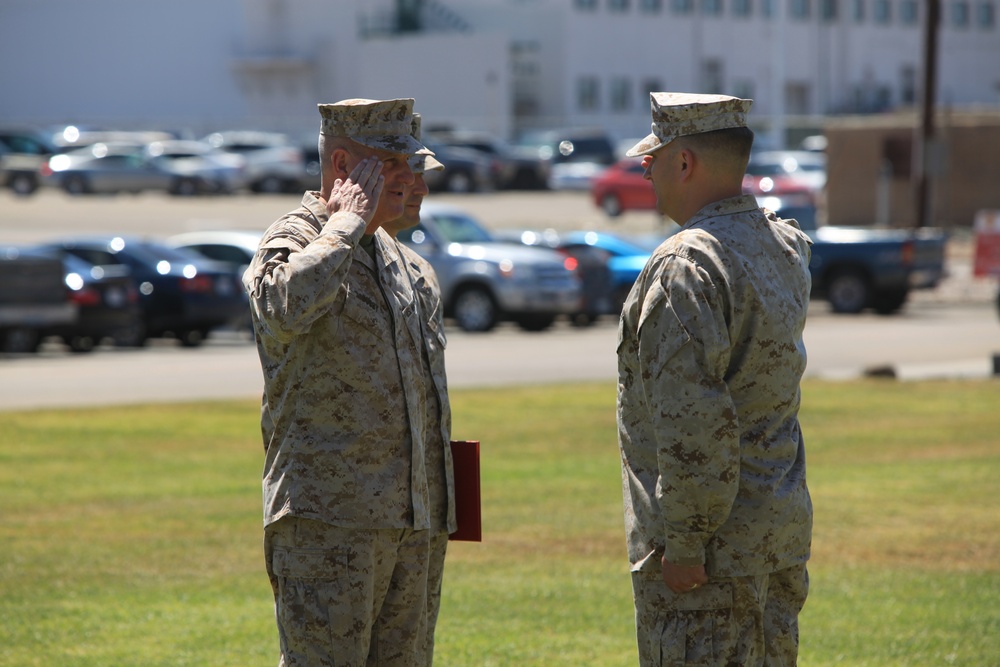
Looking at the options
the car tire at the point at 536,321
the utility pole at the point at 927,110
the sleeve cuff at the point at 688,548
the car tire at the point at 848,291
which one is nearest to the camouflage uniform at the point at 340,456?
Result: the sleeve cuff at the point at 688,548

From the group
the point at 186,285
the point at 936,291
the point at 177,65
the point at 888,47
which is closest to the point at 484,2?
the point at 177,65

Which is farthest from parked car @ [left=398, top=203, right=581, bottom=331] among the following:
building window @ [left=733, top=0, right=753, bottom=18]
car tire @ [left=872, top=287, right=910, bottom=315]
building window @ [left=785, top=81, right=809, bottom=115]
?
building window @ [left=785, top=81, right=809, bottom=115]

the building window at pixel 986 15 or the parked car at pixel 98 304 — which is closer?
the parked car at pixel 98 304

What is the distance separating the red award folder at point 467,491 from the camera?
470 cm

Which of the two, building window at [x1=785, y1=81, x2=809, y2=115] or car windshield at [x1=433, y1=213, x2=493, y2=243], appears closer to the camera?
car windshield at [x1=433, y1=213, x2=493, y2=243]

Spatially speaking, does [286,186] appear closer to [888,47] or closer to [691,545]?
[888,47]

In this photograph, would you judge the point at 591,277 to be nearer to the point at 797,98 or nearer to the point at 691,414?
the point at 691,414

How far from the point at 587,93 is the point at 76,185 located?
30010mm

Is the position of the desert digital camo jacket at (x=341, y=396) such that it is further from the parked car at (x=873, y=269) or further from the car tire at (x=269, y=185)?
the car tire at (x=269, y=185)

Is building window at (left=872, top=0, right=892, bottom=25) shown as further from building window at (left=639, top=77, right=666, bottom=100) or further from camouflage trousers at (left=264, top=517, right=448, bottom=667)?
camouflage trousers at (left=264, top=517, right=448, bottom=667)

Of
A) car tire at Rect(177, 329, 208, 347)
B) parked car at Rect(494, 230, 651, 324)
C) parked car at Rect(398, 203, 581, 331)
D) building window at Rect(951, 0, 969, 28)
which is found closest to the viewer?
car tire at Rect(177, 329, 208, 347)

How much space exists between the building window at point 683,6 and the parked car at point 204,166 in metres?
30.8

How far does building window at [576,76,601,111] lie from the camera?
7281 centimetres

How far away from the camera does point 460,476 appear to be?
4734 millimetres
